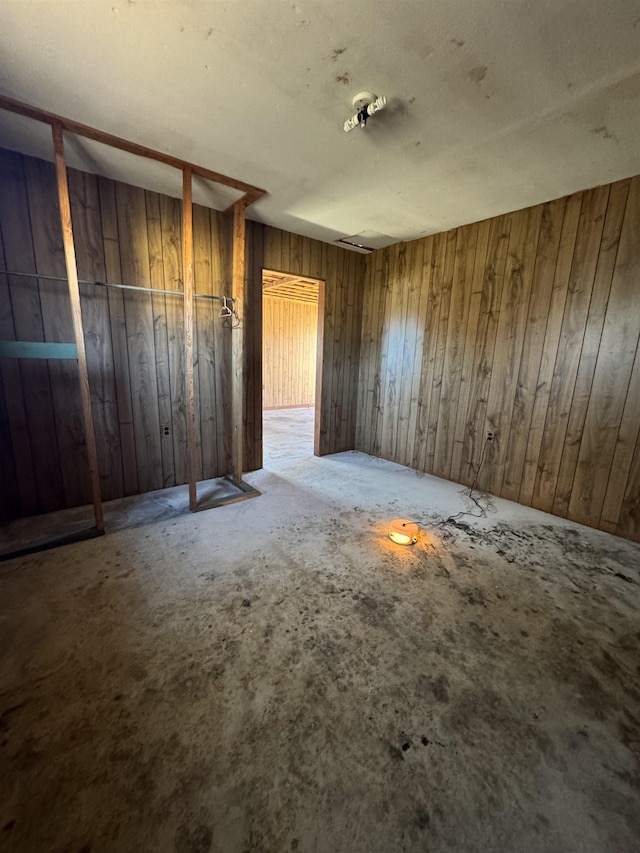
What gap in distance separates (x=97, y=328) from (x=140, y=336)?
310 millimetres

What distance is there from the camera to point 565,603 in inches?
73.0

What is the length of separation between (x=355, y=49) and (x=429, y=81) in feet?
1.26

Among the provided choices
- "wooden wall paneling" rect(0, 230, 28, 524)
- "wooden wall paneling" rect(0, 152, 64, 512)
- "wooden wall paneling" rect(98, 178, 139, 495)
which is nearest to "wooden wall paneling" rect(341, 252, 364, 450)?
"wooden wall paneling" rect(98, 178, 139, 495)

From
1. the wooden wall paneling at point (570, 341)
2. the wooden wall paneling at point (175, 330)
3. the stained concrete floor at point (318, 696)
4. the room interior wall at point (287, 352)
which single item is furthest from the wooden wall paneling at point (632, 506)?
the room interior wall at point (287, 352)

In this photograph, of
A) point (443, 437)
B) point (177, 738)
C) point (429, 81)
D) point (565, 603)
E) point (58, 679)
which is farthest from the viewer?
point (443, 437)

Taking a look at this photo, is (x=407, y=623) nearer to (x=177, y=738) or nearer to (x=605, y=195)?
(x=177, y=738)

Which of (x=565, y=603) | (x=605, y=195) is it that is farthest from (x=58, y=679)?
(x=605, y=195)

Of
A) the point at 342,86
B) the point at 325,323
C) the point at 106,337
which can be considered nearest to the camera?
the point at 342,86

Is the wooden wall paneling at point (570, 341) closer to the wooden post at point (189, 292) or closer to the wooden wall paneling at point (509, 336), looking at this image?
the wooden wall paneling at point (509, 336)

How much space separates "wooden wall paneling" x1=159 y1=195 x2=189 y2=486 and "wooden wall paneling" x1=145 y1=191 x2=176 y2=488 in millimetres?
17

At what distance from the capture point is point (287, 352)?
805 centimetres

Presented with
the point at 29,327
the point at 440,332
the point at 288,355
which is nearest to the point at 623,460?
the point at 440,332

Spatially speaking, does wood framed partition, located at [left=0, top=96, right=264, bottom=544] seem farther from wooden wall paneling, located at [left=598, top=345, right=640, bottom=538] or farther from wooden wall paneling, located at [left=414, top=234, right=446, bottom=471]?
wooden wall paneling, located at [left=598, top=345, right=640, bottom=538]

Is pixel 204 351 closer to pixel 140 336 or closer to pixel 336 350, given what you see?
pixel 140 336
